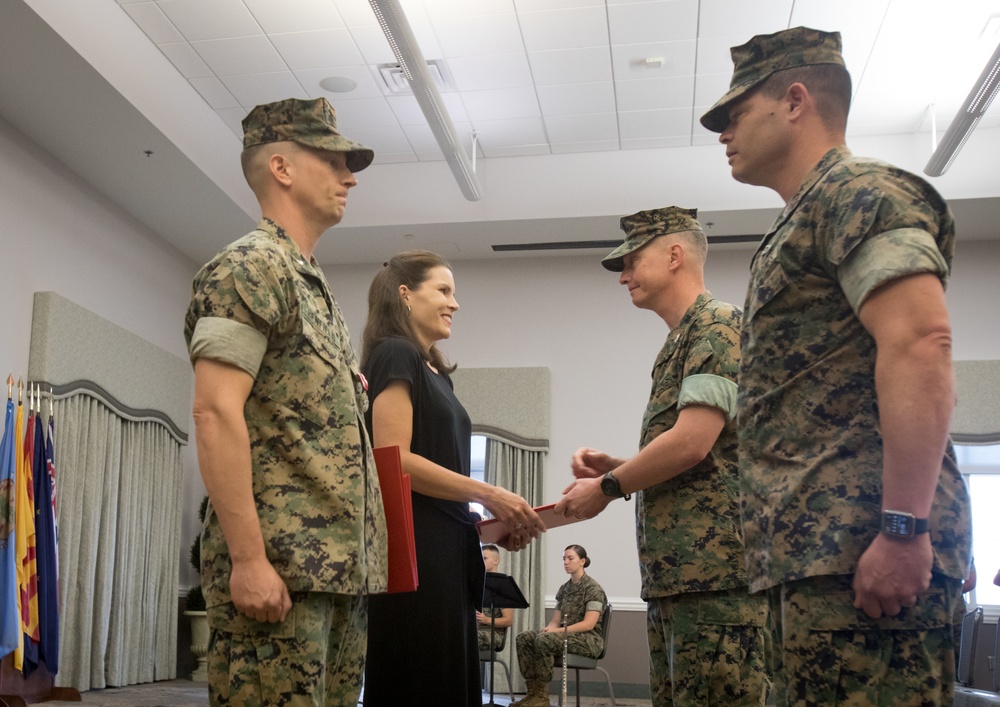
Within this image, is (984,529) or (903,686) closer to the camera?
(903,686)

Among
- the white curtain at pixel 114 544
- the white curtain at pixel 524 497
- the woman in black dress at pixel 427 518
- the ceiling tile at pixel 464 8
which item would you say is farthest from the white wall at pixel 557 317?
the woman in black dress at pixel 427 518

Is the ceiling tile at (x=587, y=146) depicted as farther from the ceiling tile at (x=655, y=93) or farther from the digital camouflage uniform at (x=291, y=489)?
the digital camouflage uniform at (x=291, y=489)

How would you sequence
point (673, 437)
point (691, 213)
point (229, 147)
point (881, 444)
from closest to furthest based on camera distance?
point (881, 444) → point (673, 437) → point (691, 213) → point (229, 147)

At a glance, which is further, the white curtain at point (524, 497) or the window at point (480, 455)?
the window at point (480, 455)

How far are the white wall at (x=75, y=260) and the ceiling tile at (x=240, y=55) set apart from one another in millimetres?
1327

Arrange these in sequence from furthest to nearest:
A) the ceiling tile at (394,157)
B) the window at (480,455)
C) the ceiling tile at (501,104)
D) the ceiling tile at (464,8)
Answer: the window at (480,455), the ceiling tile at (394,157), the ceiling tile at (501,104), the ceiling tile at (464,8)

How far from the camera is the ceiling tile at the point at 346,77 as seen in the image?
22.6ft

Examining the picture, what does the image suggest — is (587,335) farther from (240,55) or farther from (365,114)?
(240,55)

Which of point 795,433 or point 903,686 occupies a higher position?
point 795,433

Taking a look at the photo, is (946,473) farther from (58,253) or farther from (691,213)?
(58,253)

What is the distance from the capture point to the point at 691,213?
2.62 meters

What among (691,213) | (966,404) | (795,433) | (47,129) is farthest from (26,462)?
(966,404)

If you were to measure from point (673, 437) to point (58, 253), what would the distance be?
6.03m

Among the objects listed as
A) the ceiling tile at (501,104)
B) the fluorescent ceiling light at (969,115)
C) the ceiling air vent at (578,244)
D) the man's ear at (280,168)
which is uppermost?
the ceiling tile at (501,104)
